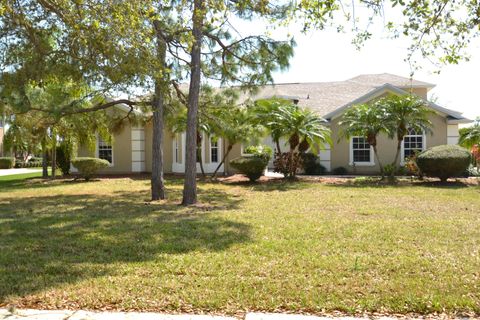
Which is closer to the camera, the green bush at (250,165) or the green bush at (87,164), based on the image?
the green bush at (250,165)

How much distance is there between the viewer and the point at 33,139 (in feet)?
66.3

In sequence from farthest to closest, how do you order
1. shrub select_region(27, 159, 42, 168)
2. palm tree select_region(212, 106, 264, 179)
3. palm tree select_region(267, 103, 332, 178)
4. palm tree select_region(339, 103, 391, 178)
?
shrub select_region(27, 159, 42, 168) < palm tree select_region(267, 103, 332, 178) < palm tree select_region(339, 103, 391, 178) < palm tree select_region(212, 106, 264, 179)

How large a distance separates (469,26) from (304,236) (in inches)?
170

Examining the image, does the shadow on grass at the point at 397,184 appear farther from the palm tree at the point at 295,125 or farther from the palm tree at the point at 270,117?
the palm tree at the point at 270,117

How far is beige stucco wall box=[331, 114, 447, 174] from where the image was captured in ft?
74.4

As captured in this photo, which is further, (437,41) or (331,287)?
(437,41)

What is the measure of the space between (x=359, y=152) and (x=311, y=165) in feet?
8.52

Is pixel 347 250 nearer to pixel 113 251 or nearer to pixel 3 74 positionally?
pixel 113 251

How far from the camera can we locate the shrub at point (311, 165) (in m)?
23.8

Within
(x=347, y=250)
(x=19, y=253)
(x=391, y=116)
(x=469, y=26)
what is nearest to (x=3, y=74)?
(x=19, y=253)

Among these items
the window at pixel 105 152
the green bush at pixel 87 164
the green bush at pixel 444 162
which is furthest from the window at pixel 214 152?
the green bush at pixel 444 162

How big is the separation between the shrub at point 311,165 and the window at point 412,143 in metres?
4.15

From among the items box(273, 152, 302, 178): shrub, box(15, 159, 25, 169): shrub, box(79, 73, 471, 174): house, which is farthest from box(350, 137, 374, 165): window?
box(15, 159, 25, 169): shrub

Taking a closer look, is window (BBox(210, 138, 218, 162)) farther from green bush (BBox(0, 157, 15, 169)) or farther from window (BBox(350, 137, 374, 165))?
green bush (BBox(0, 157, 15, 169))
